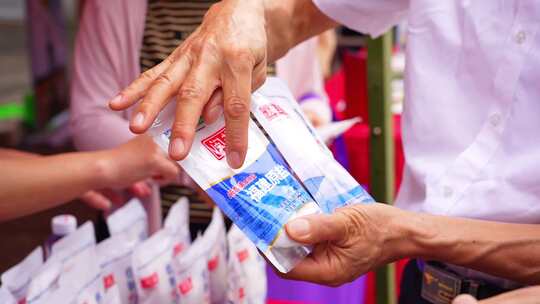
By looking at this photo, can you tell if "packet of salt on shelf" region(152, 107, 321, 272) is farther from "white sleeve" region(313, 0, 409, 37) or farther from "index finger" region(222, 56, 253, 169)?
"white sleeve" region(313, 0, 409, 37)

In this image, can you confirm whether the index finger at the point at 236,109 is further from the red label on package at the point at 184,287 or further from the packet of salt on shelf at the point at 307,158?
the red label on package at the point at 184,287

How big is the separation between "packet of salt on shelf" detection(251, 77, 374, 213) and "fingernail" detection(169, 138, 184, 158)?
0.16 metres

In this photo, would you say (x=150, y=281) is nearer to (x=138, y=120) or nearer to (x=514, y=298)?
(x=138, y=120)

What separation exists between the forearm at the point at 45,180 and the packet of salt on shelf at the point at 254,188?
1.45ft

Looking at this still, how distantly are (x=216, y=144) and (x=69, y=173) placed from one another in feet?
1.61

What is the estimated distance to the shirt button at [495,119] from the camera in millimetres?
1146

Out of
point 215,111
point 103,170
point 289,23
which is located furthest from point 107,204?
point 215,111

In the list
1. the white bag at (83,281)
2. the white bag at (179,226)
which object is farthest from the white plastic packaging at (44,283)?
the white bag at (179,226)

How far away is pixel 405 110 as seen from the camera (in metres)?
1.31

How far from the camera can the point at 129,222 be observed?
1364 mm

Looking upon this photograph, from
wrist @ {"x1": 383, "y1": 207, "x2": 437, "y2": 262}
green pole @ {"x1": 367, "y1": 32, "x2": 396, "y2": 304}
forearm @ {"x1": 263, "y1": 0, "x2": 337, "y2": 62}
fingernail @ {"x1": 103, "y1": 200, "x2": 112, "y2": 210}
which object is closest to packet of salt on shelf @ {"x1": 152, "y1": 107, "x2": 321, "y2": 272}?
wrist @ {"x1": 383, "y1": 207, "x2": 437, "y2": 262}

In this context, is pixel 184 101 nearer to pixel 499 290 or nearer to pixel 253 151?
pixel 253 151

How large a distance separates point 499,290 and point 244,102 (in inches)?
23.0

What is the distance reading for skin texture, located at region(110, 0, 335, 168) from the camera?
0.92 metres
